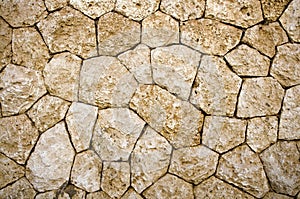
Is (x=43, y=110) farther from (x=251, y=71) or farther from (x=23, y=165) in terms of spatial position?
(x=251, y=71)

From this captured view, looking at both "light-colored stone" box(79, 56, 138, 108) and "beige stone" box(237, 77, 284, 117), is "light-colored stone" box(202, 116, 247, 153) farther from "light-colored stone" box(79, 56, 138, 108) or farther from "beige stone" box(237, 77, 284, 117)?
"light-colored stone" box(79, 56, 138, 108)

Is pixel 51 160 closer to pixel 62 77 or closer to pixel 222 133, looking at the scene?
pixel 62 77

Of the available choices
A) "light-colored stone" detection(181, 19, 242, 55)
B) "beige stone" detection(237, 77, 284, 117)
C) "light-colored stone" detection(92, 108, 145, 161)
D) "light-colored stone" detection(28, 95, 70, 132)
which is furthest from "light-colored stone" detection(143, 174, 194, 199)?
"light-colored stone" detection(181, 19, 242, 55)

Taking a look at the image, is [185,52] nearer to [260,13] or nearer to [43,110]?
[260,13]

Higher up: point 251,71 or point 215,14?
point 215,14

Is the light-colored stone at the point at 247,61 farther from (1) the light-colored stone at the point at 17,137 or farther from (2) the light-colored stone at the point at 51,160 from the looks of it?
(1) the light-colored stone at the point at 17,137

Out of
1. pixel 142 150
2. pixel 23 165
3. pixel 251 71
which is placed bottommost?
pixel 23 165

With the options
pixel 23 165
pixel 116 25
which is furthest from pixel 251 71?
pixel 23 165
